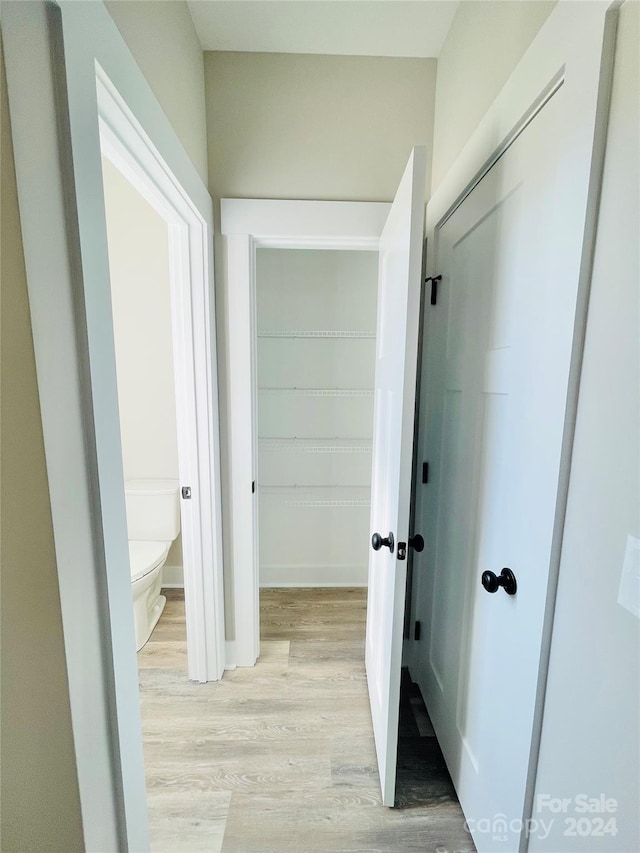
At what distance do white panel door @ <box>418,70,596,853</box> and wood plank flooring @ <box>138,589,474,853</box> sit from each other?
0.58 ft

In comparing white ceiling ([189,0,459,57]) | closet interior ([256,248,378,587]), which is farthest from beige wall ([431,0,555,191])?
closet interior ([256,248,378,587])

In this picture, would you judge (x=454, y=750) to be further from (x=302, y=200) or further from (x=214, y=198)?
(x=214, y=198)

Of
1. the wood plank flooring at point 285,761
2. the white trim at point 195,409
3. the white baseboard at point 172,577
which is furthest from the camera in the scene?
the white baseboard at point 172,577

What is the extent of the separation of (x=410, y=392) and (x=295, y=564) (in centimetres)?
178

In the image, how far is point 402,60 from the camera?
4.49ft

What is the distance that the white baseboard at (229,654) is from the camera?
1692 mm

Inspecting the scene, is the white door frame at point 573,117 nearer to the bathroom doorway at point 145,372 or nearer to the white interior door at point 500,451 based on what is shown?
the white interior door at point 500,451

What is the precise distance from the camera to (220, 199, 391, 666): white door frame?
1.43 meters

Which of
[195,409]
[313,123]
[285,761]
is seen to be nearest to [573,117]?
[313,123]

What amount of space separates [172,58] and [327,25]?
607 mm

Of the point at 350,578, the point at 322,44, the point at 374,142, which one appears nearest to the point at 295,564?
the point at 350,578

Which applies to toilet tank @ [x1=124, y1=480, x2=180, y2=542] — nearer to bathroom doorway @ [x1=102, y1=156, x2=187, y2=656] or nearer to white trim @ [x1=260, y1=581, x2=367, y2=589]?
bathroom doorway @ [x1=102, y1=156, x2=187, y2=656]

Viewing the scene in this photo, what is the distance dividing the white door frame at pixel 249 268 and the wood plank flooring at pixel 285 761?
46cm

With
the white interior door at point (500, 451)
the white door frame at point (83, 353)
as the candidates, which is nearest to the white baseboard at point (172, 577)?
the white door frame at point (83, 353)
